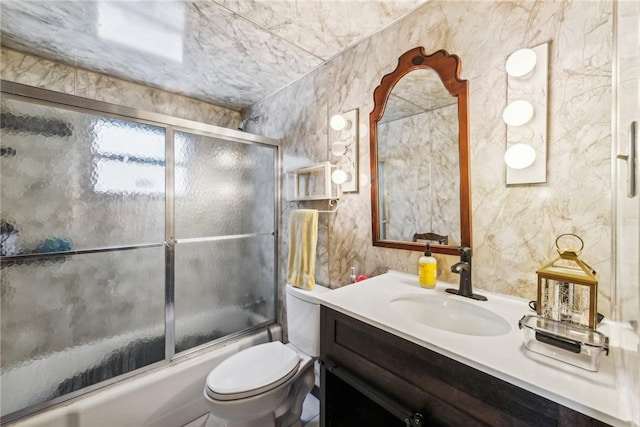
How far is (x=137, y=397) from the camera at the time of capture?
1.36 metres

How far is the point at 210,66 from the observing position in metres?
1.73

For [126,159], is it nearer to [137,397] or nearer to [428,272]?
[137,397]

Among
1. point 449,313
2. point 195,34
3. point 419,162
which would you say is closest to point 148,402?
point 449,313

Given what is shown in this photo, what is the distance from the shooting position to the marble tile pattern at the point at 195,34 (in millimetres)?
1214

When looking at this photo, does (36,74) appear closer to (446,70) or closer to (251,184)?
(251,184)

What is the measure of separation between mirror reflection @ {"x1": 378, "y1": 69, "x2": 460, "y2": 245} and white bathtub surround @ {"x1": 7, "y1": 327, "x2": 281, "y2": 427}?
1.48 meters

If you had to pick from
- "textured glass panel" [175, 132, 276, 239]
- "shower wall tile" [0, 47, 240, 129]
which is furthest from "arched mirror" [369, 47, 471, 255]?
"shower wall tile" [0, 47, 240, 129]

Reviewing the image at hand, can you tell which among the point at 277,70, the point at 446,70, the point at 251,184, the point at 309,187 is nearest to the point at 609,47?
the point at 446,70

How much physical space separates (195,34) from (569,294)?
2.03 meters

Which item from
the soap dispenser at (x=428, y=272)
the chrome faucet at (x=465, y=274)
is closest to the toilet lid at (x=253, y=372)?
the soap dispenser at (x=428, y=272)

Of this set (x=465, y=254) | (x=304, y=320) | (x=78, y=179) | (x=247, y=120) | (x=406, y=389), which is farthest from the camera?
(x=247, y=120)

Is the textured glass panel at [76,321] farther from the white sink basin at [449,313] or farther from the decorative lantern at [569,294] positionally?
the decorative lantern at [569,294]

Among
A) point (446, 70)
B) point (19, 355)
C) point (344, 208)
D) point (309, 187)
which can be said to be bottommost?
point (19, 355)

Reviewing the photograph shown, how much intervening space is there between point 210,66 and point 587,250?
2217 millimetres
